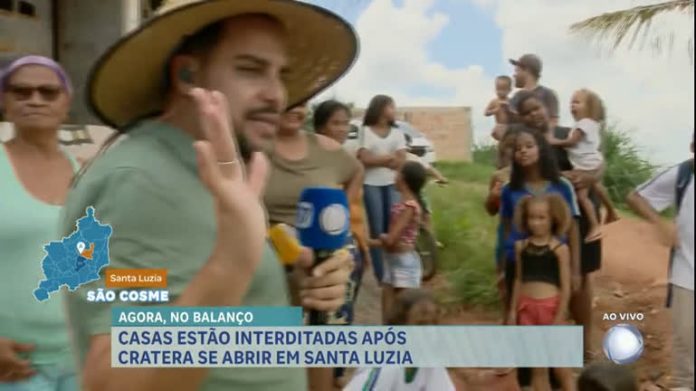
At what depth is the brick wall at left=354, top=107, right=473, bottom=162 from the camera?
2.63 metres

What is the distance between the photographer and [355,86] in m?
2.64

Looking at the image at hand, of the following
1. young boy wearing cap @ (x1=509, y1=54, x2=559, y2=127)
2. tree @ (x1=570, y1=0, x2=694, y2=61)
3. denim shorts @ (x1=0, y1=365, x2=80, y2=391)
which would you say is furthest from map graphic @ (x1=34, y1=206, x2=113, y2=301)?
tree @ (x1=570, y1=0, x2=694, y2=61)

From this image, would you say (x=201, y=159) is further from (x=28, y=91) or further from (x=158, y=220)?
(x=28, y=91)

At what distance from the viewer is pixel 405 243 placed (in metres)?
2.67

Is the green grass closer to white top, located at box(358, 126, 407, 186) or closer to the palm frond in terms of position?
white top, located at box(358, 126, 407, 186)

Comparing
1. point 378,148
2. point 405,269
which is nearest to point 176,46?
point 378,148

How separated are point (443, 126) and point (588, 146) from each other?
39 cm

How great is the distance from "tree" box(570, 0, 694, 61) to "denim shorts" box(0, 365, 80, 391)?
1.67 meters

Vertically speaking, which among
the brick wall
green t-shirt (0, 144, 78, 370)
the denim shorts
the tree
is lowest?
the denim shorts

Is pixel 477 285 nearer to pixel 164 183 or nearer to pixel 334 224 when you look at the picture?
pixel 334 224

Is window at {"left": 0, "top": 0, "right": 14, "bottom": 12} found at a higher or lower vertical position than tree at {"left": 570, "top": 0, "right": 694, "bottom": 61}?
higher

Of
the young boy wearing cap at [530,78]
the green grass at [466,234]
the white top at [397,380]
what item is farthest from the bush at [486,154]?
the white top at [397,380]

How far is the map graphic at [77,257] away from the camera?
100 inches

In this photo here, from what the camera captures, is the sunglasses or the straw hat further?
the sunglasses
